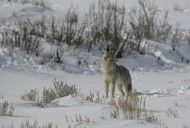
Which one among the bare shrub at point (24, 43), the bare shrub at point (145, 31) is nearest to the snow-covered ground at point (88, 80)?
the bare shrub at point (24, 43)

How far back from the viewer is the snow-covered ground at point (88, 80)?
314cm

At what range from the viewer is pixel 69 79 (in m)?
8.23

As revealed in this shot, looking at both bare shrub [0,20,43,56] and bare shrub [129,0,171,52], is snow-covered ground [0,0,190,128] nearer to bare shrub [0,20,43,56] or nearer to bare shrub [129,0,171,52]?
bare shrub [0,20,43,56]

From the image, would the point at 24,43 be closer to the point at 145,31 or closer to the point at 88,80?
the point at 88,80

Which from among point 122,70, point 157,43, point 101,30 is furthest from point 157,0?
point 122,70

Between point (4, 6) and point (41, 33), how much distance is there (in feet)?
12.9

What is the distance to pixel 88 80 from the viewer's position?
27.3ft

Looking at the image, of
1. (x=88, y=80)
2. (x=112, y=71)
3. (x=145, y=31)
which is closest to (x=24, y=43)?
(x=88, y=80)

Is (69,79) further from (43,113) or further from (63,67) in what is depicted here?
(43,113)

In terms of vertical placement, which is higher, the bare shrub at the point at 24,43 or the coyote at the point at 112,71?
the coyote at the point at 112,71

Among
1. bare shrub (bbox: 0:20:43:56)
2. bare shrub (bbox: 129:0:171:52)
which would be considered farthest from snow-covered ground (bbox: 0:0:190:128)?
bare shrub (bbox: 129:0:171:52)

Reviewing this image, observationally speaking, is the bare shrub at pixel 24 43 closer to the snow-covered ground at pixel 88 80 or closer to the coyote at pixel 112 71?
the snow-covered ground at pixel 88 80

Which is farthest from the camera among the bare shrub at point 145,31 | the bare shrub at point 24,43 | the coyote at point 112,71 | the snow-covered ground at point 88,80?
the bare shrub at point 145,31

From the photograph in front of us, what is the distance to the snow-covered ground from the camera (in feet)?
10.3
